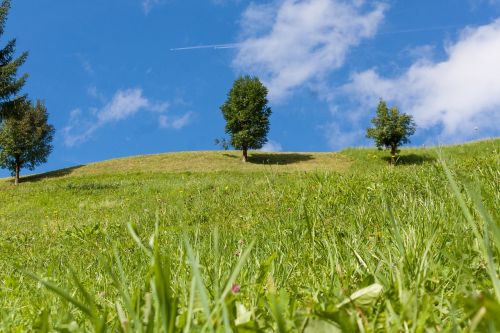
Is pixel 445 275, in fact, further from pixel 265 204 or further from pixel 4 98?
pixel 4 98

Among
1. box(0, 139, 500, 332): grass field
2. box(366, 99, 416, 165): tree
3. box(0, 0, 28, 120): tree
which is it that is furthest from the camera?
box(366, 99, 416, 165): tree

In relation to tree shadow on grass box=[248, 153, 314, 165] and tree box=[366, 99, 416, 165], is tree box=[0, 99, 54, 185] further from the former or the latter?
tree box=[366, 99, 416, 165]

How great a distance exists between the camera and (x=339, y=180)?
30.1ft

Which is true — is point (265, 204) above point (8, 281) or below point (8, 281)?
above

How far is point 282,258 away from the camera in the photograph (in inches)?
85.6

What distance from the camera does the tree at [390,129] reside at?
2135 inches

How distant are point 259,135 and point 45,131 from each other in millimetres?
30833

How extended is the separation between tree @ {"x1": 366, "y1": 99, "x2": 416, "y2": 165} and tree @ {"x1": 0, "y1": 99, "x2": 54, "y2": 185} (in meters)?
42.7

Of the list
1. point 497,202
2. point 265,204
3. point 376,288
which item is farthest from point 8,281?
point 265,204

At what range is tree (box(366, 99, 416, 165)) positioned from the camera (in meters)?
54.2

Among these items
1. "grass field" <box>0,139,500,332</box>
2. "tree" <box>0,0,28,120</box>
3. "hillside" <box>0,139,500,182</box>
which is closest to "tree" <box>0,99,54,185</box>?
"hillside" <box>0,139,500,182</box>

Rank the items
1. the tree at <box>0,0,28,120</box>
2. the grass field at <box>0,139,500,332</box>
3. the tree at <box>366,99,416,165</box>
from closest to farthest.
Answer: the grass field at <box>0,139,500,332</box> < the tree at <box>0,0,28,120</box> < the tree at <box>366,99,416,165</box>

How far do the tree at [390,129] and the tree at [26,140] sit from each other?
140 ft

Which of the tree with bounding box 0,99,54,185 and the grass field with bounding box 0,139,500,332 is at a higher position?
the tree with bounding box 0,99,54,185
